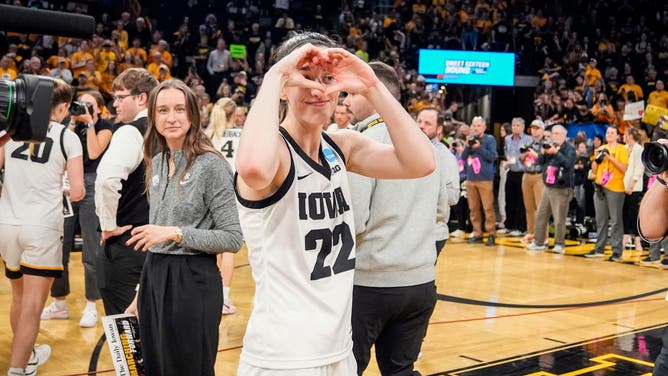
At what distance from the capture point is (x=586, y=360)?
570 cm

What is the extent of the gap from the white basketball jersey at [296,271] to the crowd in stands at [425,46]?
10659 millimetres

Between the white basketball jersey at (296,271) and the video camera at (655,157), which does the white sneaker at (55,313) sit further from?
the video camera at (655,157)

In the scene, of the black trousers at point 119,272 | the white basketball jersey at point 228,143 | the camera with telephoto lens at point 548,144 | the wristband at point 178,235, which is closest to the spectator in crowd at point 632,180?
the camera with telephoto lens at point 548,144

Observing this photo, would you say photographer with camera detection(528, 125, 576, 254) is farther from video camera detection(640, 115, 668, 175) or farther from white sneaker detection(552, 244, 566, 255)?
video camera detection(640, 115, 668, 175)

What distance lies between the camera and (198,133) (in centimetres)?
360

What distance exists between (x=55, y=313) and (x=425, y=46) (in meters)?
16.9

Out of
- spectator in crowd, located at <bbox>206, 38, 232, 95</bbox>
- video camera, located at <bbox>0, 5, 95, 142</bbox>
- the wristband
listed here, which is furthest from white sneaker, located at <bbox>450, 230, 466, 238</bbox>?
video camera, located at <bbox>0, 5, 95, 142</bbox>

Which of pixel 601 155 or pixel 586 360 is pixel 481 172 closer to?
pixel 601 155

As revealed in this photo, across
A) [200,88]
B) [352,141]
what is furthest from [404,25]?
[352,141]

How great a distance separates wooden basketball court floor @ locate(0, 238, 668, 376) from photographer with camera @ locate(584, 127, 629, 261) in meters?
0.59

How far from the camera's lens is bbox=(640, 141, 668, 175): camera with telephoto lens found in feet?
9.59

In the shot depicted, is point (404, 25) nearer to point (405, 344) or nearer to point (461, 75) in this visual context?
point (461, 75)

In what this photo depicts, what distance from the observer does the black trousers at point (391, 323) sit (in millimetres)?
3627

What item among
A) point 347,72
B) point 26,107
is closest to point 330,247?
point 347,72
